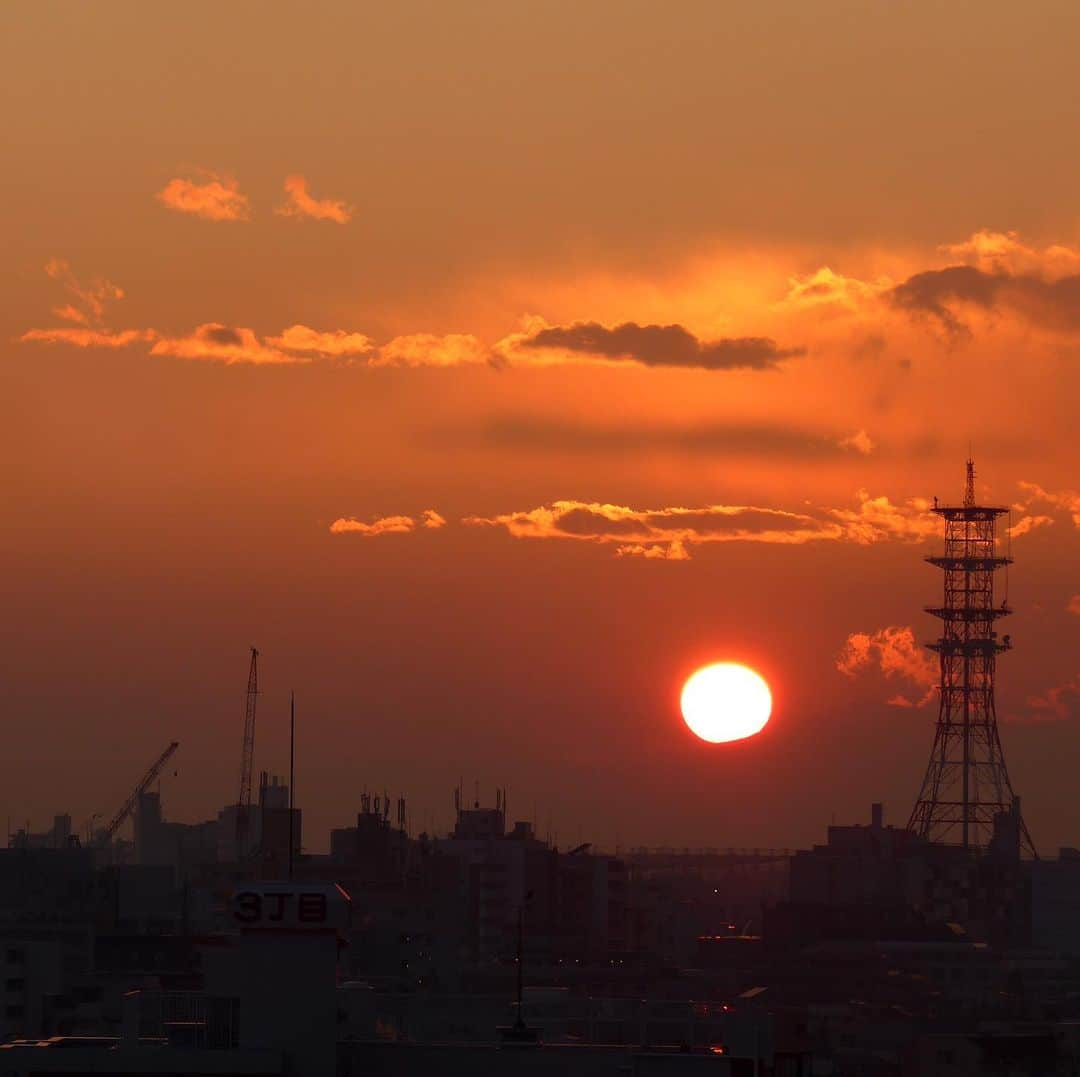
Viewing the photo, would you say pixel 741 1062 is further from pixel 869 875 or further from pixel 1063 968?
pixel 869 875

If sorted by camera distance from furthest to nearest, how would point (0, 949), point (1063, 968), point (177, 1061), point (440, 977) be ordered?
point (1063, 968), point (440, 977), point (0, 949), point (177, 1061)

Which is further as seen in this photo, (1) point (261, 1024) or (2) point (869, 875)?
(2) point (869, 875)

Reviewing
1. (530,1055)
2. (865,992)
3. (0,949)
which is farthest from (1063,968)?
(530,1055)

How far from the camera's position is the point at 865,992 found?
139125 mm

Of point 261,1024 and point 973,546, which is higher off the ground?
point 973,546

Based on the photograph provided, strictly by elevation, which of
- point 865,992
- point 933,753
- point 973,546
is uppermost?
point 973,546

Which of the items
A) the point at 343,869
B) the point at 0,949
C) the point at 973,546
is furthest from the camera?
the point at 343,869

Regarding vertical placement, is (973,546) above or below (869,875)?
above

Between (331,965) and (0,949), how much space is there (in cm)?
6350

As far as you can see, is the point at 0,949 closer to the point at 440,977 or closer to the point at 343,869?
the point at 440,977

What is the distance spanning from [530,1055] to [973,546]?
5655 inches

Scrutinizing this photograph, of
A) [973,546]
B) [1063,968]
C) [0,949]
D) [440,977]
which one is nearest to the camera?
[0,949]

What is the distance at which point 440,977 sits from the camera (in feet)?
433

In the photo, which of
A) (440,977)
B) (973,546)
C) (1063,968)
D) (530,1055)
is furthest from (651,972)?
(530,1055)
